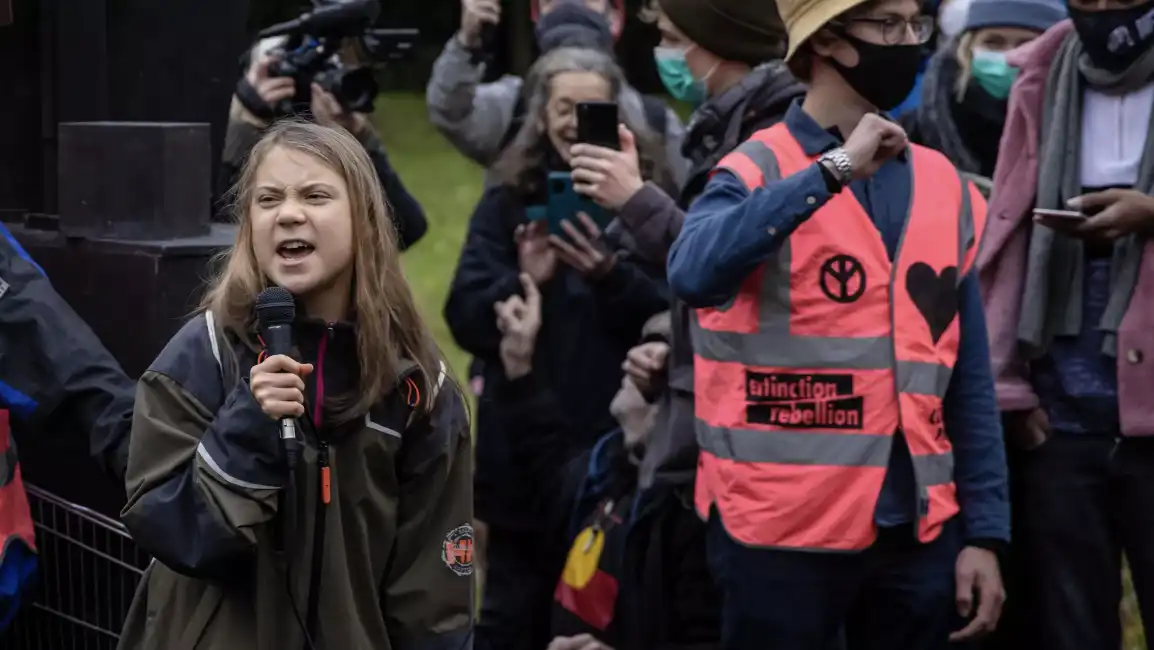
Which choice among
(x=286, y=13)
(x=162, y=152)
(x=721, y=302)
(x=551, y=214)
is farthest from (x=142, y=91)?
(x=286, y=13)

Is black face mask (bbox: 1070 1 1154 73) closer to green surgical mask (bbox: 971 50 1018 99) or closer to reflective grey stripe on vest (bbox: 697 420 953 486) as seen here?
green surgical mask (bbox: 971 50 1018 99)

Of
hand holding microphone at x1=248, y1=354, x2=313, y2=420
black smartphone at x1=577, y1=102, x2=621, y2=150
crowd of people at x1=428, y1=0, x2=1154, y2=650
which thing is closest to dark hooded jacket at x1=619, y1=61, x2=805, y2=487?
crowd of people at x1=428, y1=0, x2=1154, y2=650

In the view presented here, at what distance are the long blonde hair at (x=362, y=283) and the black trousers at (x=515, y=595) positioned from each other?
2.08 metres

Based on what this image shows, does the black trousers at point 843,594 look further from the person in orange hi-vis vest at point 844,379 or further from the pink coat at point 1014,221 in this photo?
the pink coat at point 1014,221

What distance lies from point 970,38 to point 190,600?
10.7ft

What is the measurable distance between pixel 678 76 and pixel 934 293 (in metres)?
1.79

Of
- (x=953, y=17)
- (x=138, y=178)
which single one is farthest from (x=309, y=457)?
(x=953, y=17)

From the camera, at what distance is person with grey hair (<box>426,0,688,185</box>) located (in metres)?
6.95

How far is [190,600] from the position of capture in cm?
370

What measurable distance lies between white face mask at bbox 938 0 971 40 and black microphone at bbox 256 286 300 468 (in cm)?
323

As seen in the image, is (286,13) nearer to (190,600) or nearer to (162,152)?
(162,152)

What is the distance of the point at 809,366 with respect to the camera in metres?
4.24

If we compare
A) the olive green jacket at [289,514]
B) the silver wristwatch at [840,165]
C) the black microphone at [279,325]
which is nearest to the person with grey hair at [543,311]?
the silver wristwatch at [840,165]

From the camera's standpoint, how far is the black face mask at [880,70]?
4.34 meters
